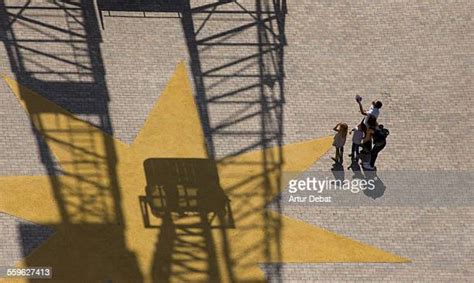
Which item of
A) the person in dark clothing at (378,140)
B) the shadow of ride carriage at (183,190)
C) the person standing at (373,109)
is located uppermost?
the person standing at (373,109)

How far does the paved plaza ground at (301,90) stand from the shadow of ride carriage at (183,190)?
69cm

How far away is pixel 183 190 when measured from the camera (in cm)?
1633

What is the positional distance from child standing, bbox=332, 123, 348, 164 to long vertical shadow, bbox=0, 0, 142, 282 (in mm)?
5865

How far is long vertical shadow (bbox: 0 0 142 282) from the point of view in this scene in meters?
15.4

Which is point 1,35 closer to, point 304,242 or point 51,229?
point 51,229

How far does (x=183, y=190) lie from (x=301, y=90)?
4600mm

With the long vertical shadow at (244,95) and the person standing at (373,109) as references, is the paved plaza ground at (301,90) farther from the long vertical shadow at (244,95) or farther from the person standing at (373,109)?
the person standing at (373,109)

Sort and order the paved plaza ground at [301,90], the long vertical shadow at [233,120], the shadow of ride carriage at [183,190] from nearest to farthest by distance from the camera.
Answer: the long vertical shadow at [233,120] < the shadow of ride carriage at [183,190] < the paved plaza ground at [301,90]

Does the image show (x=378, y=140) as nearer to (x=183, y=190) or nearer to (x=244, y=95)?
(x=244, y=95)

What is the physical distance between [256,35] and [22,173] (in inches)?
308

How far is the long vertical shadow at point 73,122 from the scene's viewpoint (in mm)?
15391

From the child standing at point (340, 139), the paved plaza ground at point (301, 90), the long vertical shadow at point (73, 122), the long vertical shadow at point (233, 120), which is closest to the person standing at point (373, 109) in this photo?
the child standing at point (340, 139)

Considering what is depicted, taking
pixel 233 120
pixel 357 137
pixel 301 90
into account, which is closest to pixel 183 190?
pixel 233 120

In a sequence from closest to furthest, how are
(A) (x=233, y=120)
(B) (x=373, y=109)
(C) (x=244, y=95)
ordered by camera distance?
(B) (x=373, y=109)
(A) (x=233, y=120)
(C) (x=244, y=95)
